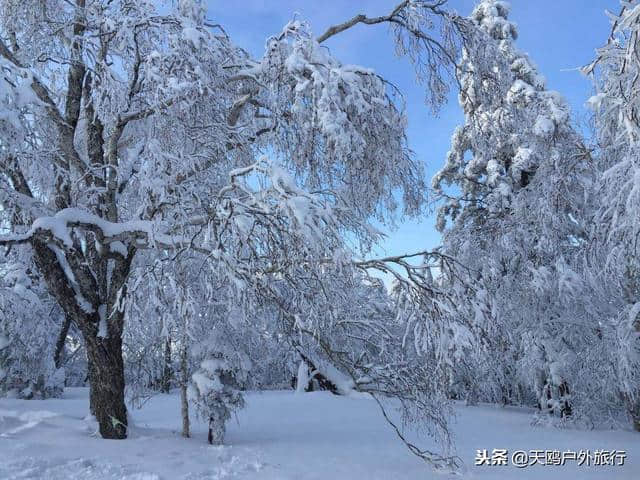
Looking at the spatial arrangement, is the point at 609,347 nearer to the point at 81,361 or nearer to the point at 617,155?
the point at 617,155

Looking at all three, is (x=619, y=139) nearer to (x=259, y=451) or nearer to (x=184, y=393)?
(x=259, y=451)

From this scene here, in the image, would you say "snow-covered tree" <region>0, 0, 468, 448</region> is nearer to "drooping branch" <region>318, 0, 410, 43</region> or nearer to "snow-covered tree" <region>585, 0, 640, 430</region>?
"drooping branch" <region>318, 0, 410, 43</region>

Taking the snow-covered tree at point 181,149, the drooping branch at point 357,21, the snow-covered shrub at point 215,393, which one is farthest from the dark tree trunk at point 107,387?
the drooping branch at point 357,21

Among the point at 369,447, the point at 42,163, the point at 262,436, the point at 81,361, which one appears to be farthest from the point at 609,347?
the point at 81,361

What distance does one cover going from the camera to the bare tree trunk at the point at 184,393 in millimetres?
8266

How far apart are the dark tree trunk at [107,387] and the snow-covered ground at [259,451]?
0.25 metres

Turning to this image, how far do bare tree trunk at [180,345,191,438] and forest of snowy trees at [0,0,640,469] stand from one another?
68 mm

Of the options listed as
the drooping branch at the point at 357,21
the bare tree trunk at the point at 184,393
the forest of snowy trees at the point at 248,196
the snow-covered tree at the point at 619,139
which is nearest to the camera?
the snow-covered tree at the point at 619,139

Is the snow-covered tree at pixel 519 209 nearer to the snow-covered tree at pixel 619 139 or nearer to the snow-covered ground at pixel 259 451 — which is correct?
the snow-covered tree at pixel 619 139

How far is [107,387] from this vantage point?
23.0 feet

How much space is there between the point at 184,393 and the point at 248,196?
15.7 ft

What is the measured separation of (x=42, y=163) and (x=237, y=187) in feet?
9.95

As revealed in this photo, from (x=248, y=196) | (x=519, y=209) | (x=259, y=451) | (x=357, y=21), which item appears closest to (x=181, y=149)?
(x=248, y=196)

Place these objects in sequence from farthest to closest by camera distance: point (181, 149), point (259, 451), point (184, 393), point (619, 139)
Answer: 1. point (184, 393)
2. point (259, 451)
3. point (181, 149)
4. point (619, 139)
